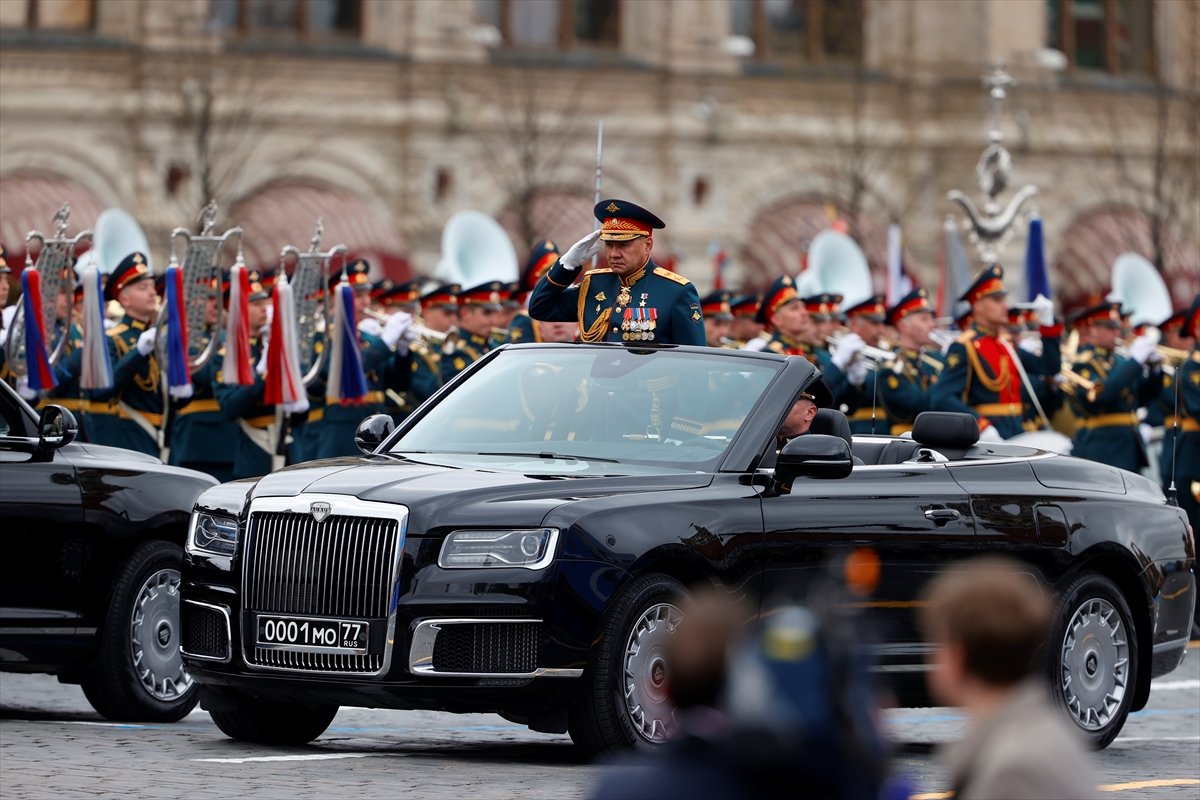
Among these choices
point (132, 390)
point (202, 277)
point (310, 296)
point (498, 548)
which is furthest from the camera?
point (310, 296)

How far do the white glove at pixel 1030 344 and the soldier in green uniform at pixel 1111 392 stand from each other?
1.30 ft

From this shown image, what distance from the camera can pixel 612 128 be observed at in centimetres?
4222

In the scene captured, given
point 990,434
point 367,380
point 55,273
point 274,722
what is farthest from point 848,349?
point 274,722

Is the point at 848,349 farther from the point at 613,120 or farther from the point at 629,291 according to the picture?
the point at 613,120

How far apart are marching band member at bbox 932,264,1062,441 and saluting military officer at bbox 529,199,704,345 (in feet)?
21.9

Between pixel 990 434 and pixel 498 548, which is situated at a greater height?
pixel 498 548

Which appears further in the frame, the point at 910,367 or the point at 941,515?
the point at 910,367

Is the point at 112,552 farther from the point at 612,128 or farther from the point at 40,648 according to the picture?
the point at 612,128

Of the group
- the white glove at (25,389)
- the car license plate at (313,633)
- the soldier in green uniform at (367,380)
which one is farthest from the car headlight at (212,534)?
the soldier in green uniform at (367,380)

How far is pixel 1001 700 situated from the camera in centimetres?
434

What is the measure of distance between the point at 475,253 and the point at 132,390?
9194 millimetres

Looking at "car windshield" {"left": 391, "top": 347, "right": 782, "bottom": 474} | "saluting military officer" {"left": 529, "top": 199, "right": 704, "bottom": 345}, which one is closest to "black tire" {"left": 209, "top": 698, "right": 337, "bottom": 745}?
"car windshield" {"left": 391, "top": 347, "right": 782, "bottom": 474}

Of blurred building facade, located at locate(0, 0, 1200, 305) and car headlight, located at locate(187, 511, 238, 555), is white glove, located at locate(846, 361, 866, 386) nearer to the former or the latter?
car headlight, located at locate(187, 511, 238, 555)

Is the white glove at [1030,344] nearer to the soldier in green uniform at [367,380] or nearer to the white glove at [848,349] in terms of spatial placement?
the white glove at [848,349]
